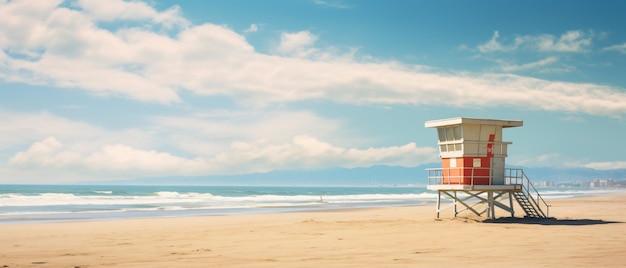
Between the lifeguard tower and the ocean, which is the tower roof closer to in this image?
the lifeguard tower

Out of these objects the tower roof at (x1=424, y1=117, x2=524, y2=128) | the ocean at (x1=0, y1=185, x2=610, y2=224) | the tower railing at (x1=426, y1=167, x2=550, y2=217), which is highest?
the tower roof at (x1=424, y1=117, x2=524, y2=128)

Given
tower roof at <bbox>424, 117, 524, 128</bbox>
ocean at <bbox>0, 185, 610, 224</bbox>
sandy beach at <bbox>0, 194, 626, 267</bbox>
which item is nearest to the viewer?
sandy beach at <bbox>0, 194, 626, 267</bbox>

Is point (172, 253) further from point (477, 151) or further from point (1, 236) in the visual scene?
point (477, 151)

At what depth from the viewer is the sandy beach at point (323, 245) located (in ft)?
48.7

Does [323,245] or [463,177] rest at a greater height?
[463,177]

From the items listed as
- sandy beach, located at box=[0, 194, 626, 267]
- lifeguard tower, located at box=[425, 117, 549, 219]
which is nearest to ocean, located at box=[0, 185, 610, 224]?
sandy beach, located at box=[0, 194, 626, 267]

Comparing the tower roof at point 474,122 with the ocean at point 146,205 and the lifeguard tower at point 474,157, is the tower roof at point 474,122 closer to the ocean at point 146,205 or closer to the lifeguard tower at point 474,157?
the lifeguard tower at point 474,157

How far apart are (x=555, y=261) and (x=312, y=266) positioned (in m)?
5.74

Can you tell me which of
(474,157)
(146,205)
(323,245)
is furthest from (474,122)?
(146,205)

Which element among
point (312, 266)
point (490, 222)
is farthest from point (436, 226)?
point (312, 266)

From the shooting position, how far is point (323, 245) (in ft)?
59.6

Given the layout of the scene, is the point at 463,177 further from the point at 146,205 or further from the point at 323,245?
the point at 146,205

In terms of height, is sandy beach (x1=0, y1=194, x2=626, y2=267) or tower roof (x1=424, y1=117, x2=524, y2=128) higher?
tower roof (x1=424, y1=117, x2=524, y2=128)

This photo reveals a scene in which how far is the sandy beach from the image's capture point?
1484 centimetres
